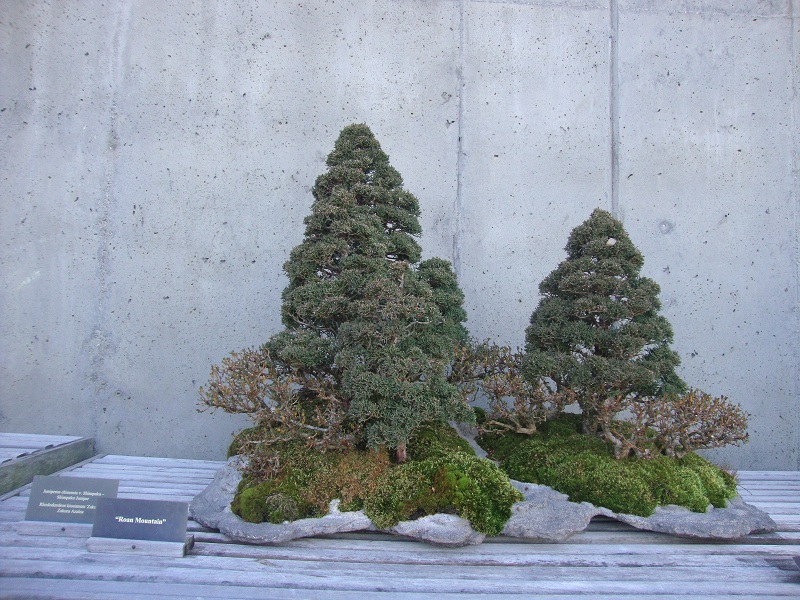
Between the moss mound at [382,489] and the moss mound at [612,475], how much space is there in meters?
0.31

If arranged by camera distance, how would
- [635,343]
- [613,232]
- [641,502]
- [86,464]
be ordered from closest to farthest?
[641,502]
[635,343]
[613,232]
[86,464]

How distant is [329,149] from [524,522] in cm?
268

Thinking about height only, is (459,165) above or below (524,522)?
above

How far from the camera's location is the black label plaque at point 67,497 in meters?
2.30

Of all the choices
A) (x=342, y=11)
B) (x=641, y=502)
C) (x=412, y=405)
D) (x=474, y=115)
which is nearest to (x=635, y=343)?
(x=641, y=502)

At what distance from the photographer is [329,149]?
151 inches

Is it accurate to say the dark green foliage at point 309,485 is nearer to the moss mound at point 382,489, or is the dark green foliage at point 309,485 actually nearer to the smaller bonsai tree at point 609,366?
the moss mound at point 382,489

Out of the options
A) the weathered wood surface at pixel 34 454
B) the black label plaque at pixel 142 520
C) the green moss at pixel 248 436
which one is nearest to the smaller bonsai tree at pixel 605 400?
the green moss at pixel 248 436

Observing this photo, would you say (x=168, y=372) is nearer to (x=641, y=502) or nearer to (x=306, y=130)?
(x=306, y=130)

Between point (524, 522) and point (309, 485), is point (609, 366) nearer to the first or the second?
point (524, 522)

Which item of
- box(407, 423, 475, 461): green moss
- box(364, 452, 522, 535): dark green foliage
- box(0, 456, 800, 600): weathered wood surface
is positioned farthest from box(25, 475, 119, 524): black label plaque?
box(407, 423, 475, 461): green moss

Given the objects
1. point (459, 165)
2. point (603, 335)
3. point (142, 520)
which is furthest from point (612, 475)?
point (459, 165)

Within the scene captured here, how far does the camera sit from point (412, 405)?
242cm

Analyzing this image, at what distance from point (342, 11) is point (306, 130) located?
879 mm
